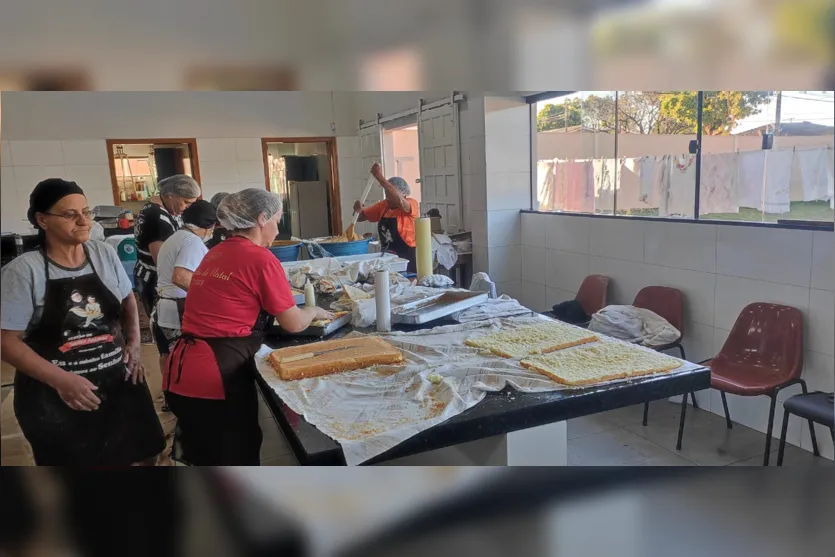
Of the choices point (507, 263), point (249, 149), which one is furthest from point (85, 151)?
point (507, 263)

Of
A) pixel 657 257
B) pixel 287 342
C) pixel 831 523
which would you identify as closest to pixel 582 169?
pixel 657 257

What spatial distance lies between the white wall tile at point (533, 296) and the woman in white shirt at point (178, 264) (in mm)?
1957

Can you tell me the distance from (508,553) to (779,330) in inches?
81.0

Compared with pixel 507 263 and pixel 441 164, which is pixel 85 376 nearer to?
pixel 507 263

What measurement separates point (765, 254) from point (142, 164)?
489 centimetres

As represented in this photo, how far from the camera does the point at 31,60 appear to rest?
0.73ft

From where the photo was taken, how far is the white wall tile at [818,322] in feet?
5.70

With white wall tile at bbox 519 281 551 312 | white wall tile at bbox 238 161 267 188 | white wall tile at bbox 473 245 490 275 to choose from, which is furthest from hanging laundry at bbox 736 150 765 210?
white wall tile at bbox 238 161 267 188

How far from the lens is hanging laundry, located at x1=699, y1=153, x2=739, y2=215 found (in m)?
2.17

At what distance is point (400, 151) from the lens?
5035mm

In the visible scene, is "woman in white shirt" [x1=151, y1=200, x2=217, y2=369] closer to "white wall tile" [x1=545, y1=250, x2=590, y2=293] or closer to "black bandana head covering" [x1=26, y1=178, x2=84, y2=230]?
"black bandana head covering" [x1=26, y1=178, x2=84, y2=230]

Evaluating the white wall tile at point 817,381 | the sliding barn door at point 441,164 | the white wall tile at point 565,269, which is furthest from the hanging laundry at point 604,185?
the white wall tile at point 817,381

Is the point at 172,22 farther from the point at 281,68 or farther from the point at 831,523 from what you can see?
the point at 831,523

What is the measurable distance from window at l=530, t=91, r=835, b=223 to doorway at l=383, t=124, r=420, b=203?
5.52ft
